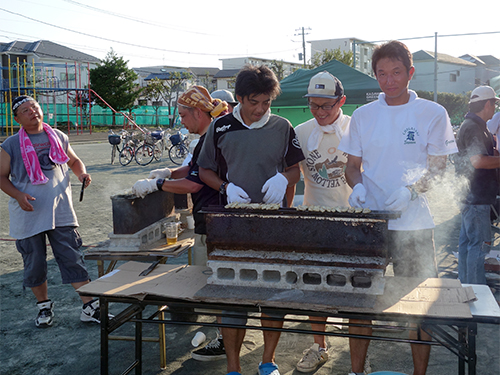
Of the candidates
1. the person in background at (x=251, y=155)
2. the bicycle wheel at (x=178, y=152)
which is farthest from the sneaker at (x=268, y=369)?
the bicycle wheel at (x=178, y=152)

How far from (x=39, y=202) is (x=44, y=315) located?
1.02m


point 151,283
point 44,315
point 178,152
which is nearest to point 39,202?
point 44,315

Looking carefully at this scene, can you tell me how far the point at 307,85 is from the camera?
370 inches

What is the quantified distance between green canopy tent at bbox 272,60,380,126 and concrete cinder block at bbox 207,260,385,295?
6.51 metres

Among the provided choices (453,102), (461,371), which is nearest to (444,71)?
(453,102)

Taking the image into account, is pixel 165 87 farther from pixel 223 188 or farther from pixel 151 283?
pixel 151 283

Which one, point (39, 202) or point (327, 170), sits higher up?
point (327, 170)

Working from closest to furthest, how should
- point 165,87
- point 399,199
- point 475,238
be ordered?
point 399,199 < point 475,238 < point 165,87

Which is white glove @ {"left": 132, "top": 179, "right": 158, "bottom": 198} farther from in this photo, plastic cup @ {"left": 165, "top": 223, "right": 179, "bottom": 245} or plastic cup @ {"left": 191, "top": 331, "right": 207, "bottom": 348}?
plastic cup @ {"left": 191, "top": 331, "right": 207, "bottom": 348}

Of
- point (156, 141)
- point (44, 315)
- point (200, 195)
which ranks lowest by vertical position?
point (44, 315)

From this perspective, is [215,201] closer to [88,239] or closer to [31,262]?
[31,262]

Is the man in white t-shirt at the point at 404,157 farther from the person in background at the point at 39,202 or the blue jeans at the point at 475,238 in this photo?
the person in background at the point at 39,202

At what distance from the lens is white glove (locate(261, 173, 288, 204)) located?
2729 millimetres

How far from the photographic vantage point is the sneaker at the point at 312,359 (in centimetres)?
322
